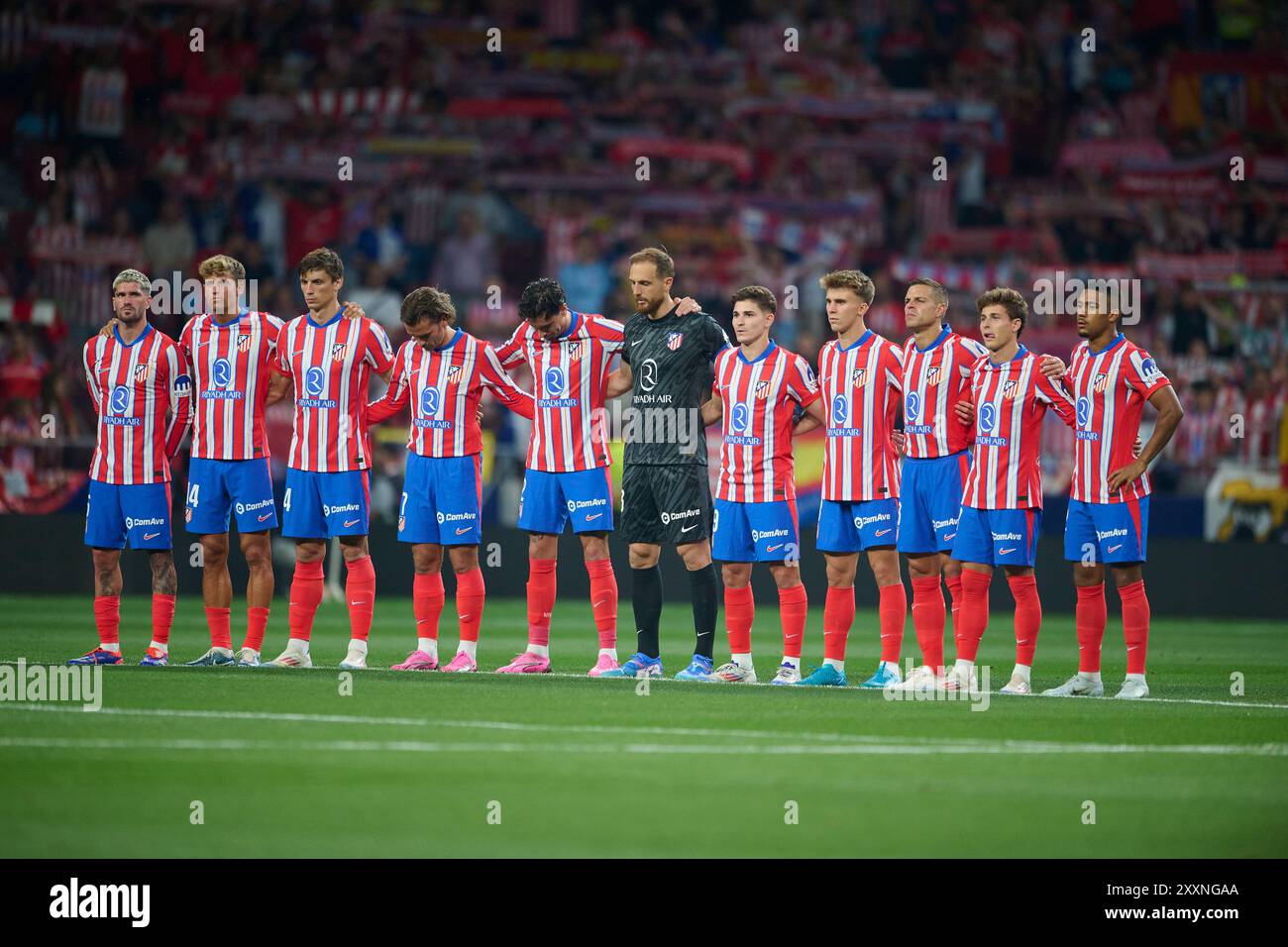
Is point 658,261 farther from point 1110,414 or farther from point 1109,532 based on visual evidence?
point 1109,532

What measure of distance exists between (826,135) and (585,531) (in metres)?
15.7

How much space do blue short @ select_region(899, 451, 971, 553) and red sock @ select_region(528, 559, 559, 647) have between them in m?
2.02

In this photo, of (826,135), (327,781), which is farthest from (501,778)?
(826,135)

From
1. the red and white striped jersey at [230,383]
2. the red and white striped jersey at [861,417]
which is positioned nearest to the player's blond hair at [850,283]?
the red and white striped jersey at [861,417]

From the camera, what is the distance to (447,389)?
424 inches

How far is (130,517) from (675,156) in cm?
1524

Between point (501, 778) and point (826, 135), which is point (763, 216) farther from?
point (501, 778)

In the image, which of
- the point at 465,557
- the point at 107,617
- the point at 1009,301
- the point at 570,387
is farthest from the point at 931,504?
the point at 107,617

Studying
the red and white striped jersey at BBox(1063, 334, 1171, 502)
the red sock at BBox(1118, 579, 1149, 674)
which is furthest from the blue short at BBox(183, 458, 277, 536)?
the red sock at BBox(1118, 579, 1149, 674)

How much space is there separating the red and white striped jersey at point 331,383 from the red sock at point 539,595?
45.3 inches

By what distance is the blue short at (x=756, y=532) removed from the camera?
34.4ft

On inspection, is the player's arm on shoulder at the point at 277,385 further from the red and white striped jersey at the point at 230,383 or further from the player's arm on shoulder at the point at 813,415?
the player's arm on shoulder at the point at 813,415

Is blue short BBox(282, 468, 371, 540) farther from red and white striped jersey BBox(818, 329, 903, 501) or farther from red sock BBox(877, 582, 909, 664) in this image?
red sock BBox(877, 582, 909, 664)

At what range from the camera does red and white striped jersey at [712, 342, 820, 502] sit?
1058 centimetres
